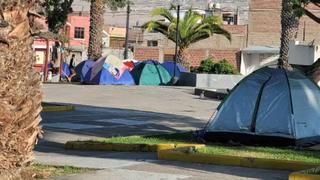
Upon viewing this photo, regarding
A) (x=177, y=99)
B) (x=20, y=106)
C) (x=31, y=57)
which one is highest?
(x=31, y=57)

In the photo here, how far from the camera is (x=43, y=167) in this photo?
9602 mm

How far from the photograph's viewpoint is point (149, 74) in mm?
37188

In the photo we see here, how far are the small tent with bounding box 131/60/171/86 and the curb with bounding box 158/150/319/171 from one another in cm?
2610

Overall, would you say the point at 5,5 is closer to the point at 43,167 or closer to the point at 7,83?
the point at 7,83

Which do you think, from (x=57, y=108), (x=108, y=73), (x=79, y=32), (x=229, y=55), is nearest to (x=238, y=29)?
(x=229, y=55)

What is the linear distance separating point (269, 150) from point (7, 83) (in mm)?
5951

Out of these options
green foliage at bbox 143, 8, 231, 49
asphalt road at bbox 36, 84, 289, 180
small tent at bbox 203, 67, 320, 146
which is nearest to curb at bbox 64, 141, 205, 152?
asphalt road at bbox 36, 84, 289, 180

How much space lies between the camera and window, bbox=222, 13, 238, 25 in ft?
230

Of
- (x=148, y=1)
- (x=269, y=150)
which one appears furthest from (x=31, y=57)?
(x=148, y=1)

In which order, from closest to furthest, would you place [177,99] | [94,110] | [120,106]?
1. [94,110]
2. [120,106]
3. [177,99]

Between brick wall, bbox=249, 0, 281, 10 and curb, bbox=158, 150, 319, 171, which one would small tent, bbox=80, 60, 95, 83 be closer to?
curb, bbox=158, 150, 319, 171

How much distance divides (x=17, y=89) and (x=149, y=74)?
2985 cm

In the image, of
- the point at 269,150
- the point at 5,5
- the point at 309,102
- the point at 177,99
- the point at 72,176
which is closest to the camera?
the point at 5,5

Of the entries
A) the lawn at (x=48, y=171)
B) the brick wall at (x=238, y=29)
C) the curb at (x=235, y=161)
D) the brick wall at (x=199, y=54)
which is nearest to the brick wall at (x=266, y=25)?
the brick wall at (x=238, y=29)
